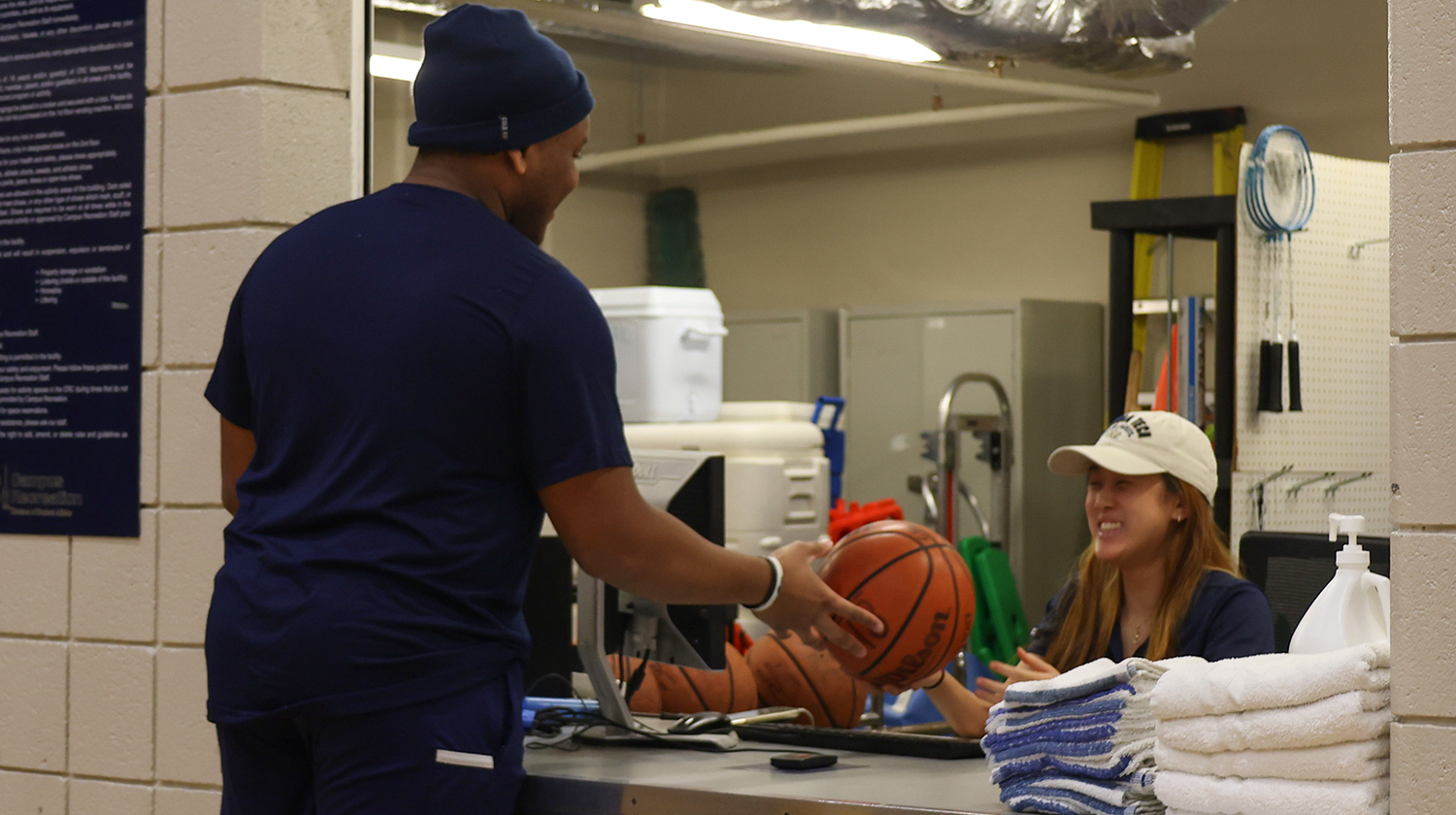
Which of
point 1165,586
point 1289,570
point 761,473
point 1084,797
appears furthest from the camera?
point 761,473

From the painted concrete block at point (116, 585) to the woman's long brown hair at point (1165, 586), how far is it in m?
1.63

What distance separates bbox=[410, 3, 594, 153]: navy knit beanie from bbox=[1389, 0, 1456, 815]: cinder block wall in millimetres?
983

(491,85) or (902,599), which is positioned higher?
(491,85)

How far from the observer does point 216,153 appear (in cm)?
267

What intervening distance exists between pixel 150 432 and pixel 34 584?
1.25 feet

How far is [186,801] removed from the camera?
2678mm

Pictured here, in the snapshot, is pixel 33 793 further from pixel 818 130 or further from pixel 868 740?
pixel 818 130

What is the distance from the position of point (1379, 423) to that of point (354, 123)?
162 inches

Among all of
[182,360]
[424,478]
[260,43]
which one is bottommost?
[424,478]

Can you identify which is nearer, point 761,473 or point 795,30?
point 761,473

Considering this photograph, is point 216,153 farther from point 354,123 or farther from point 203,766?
point 203,766

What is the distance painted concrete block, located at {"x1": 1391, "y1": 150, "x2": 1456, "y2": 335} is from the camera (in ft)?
5.46

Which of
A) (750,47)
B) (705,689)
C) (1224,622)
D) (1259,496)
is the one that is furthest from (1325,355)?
(705,689)

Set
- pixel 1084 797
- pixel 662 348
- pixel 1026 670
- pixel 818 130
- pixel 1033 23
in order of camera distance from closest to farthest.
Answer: pixel 1084 797 < pixel 1026 670 < pixel 662 348 < pixel 1033 23 < pixel 818 130
